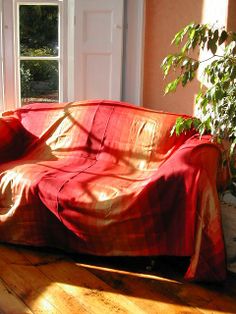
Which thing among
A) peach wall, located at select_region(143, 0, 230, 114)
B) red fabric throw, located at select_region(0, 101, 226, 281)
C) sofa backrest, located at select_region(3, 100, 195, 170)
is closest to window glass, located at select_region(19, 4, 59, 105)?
sofa backrest, located at select_region(3, 100, 195, 170)

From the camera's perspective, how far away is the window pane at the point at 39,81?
11.9ft

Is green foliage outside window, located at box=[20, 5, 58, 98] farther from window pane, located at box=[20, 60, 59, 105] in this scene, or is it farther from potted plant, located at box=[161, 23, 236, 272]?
potted plant, located at box=[161, 23, 236, 272]

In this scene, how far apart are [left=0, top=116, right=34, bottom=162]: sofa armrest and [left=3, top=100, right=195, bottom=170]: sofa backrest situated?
5 centimetres

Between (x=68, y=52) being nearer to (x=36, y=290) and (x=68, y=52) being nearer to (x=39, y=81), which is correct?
(x=39, y=81)

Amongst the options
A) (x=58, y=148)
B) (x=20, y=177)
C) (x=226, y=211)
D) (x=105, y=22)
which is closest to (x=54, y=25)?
(x=105, y=22)

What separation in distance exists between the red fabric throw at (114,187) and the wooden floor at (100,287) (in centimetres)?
9

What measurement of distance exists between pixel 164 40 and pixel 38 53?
1.09m

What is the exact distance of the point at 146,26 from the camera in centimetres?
339

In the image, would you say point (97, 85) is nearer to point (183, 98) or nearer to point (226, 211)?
point (183, 98)

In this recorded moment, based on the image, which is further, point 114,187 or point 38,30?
point 38,30

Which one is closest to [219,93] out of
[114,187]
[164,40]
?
[114,187]

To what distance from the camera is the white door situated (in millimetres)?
3352

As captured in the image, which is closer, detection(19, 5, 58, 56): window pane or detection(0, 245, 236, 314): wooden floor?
detection(0, 245, 236, 314): wooden floor

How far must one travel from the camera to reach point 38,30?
356 centimetres
